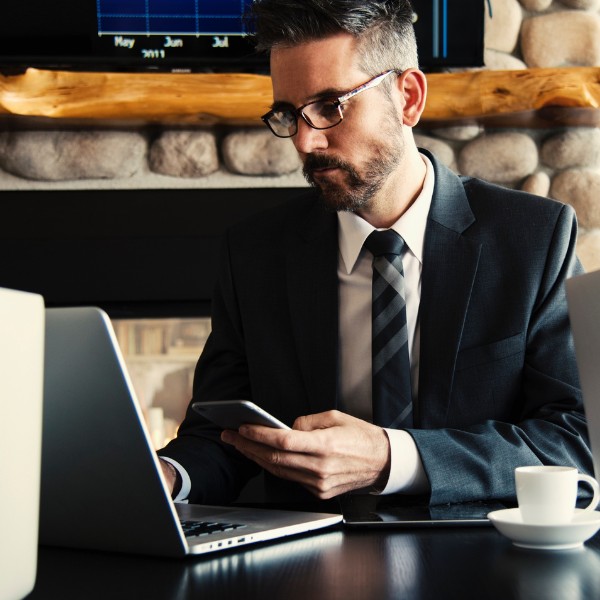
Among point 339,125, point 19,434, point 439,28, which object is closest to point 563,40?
point 439,28

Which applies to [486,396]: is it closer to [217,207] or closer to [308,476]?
[308,476]

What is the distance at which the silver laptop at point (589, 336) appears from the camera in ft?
2.72

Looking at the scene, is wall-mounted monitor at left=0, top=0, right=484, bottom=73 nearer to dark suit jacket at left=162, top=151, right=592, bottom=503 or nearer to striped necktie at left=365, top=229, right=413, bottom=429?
dark suit jacket at left=162, top=151, right=592, bottom=503

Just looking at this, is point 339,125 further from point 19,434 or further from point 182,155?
point 19,434

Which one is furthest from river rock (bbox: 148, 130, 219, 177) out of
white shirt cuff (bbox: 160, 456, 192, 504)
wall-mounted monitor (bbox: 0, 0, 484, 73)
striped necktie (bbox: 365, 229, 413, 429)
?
A: white shirt cuff (bbox: 160, 456, 192, 504)

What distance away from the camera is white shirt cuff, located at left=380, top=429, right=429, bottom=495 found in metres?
1.16

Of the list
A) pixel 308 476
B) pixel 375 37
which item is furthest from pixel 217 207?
pixel 308 476

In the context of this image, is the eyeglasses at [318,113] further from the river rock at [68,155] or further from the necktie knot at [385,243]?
the river rock at [68,155]

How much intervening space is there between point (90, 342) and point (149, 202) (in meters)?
1.43

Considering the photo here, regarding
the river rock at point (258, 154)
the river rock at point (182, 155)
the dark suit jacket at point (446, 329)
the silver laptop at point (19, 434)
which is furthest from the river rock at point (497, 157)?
the silver laptop at point (19, 434)

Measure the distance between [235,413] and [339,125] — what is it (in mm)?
655

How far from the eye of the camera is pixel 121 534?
880 millimetres

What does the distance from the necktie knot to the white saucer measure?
649mm

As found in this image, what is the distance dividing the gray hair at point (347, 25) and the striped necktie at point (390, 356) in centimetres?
37
